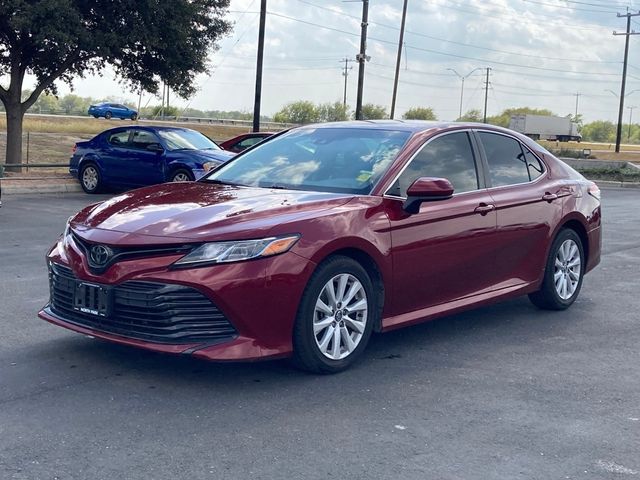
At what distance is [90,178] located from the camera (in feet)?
66.9

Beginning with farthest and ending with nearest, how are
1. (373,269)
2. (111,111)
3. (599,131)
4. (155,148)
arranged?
(599,131), (111,111), (155,148), (373,269)

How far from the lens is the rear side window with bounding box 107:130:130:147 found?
2011 cm

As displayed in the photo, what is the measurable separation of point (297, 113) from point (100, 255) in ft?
354

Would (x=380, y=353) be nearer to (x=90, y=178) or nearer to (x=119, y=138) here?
(x=119, y=138)

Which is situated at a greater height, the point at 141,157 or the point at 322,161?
the point at 322,161

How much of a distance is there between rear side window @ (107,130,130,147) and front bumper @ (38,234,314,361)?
15176mm

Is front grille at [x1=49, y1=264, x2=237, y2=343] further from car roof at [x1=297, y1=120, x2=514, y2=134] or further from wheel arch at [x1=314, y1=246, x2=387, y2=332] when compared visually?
car roof at [x1=297, y1=120, x2=514, y2=134]

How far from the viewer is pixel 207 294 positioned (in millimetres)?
5074

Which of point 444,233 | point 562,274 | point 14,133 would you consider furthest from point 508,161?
point 14,133

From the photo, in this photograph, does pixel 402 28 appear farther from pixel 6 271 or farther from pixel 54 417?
pixel 54 417

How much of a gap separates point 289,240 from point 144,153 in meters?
14.8

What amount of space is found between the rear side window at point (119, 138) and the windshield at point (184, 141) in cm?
82

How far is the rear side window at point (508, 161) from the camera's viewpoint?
7164mm

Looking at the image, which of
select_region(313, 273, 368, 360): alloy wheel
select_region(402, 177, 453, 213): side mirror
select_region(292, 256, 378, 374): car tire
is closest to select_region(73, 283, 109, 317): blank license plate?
select_region(292, 256, 378, 374): car tire
